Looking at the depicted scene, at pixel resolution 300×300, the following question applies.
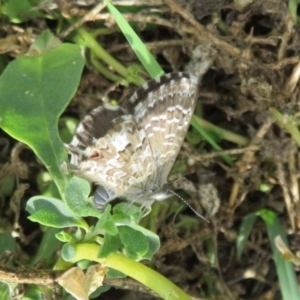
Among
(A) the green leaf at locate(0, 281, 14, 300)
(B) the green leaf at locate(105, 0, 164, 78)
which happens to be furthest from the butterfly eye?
(A) the green leaf at locate(0, 281, 14, 300)

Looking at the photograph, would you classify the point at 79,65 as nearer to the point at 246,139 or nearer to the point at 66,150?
the point at 66,150

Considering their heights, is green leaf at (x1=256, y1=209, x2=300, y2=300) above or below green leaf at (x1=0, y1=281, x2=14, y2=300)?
below

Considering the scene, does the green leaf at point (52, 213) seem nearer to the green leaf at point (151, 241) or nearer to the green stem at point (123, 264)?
the green stem at point (123, 264)

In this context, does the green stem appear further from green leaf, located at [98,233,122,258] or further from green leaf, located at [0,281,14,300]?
green leaf, located at [0,281,14,300]

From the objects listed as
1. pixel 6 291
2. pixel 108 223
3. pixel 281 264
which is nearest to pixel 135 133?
pixel 108 223

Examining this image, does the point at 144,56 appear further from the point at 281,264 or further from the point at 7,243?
the point at 281,264

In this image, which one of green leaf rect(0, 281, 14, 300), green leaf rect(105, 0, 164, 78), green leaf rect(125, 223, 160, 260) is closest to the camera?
green leaf rect(125, 223, 160, 260)

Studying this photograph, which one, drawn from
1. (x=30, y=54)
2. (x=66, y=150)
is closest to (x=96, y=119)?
(x=66, y=150)
